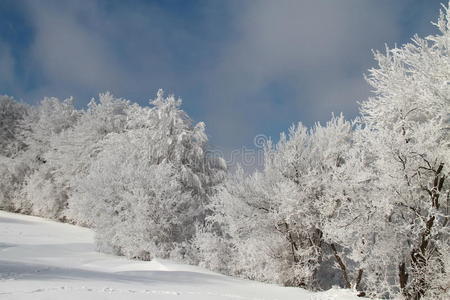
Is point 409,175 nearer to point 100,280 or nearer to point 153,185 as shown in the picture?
point 100,280

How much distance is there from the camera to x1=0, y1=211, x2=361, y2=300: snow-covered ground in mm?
8461

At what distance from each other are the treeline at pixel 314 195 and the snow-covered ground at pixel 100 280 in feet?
7.34

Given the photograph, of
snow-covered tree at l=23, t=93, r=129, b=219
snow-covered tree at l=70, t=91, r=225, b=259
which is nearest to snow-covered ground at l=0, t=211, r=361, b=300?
snow-covered tree at l=70, t=91, r=225, b=259

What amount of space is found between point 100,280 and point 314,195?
9.73m

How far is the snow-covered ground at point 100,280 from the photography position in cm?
846

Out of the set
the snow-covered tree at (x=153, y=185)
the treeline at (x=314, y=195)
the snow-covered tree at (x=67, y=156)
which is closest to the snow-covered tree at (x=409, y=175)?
the treeline at (x=314, y=195)

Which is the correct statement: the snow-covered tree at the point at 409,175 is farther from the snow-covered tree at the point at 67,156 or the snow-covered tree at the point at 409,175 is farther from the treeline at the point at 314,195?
the snow-covered tree at the point at 67,156

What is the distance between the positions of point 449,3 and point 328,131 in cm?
796

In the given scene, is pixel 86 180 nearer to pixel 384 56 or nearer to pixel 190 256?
pixel 190 256

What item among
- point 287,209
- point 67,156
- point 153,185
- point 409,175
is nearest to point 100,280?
point 287,209

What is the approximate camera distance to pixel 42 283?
9125 mm

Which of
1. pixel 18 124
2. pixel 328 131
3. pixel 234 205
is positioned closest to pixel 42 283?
pixel 234 205

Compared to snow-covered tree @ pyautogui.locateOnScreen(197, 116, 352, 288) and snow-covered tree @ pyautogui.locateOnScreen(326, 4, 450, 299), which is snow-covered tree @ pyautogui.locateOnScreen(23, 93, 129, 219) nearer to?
snow-covered tree @ pyautogui.locateOnScreen(197, 116, 352, 288)

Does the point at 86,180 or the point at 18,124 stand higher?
the point at 18,124
